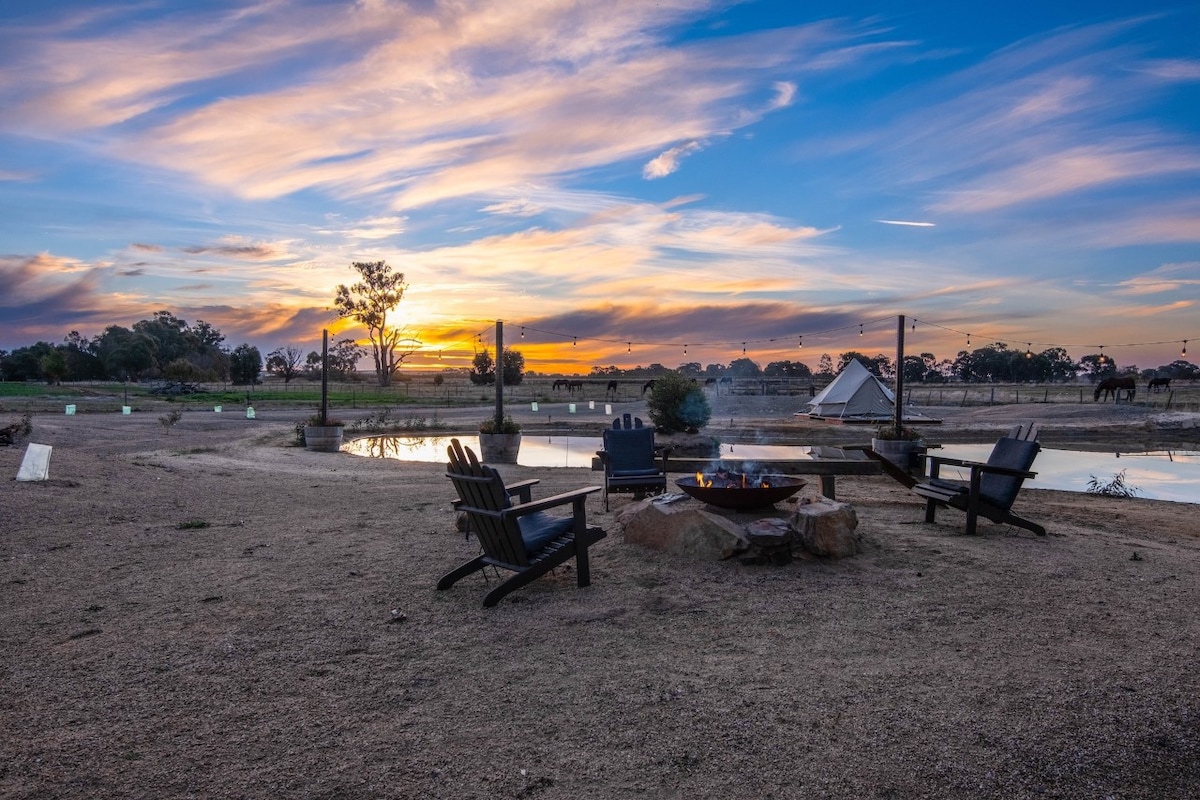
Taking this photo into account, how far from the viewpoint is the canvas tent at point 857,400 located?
23.4 meters

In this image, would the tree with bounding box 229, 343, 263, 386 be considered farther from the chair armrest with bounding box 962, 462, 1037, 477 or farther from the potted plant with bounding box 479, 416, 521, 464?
the chair armrest with bounding box 962, 462, 1037, 477

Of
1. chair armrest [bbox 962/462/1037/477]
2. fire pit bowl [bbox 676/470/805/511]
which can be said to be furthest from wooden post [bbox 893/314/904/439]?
fire pit bowl [bbox 676/470/805/511]

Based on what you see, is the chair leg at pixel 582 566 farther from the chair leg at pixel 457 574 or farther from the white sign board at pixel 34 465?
the white sign board at pixel 34 465

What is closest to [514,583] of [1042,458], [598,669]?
[598,669]

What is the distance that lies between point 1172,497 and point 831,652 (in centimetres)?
953

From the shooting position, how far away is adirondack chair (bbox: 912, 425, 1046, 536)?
237 inches

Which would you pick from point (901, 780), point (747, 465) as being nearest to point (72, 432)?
point (747, 465)

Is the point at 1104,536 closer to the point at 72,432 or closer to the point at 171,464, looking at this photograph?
the point at 171,464

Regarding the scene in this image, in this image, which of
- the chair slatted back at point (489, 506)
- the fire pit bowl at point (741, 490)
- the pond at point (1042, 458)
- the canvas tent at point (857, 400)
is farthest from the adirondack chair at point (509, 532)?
the canvas tent at point (857, 400)

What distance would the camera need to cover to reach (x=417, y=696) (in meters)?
3.11

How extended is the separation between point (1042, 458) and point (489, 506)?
14646 millimetres

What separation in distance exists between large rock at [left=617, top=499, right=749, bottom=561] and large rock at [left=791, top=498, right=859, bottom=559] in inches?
17.9

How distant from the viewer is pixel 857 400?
2369cm

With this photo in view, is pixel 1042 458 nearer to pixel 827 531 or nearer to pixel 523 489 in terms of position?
pixel 827 531
